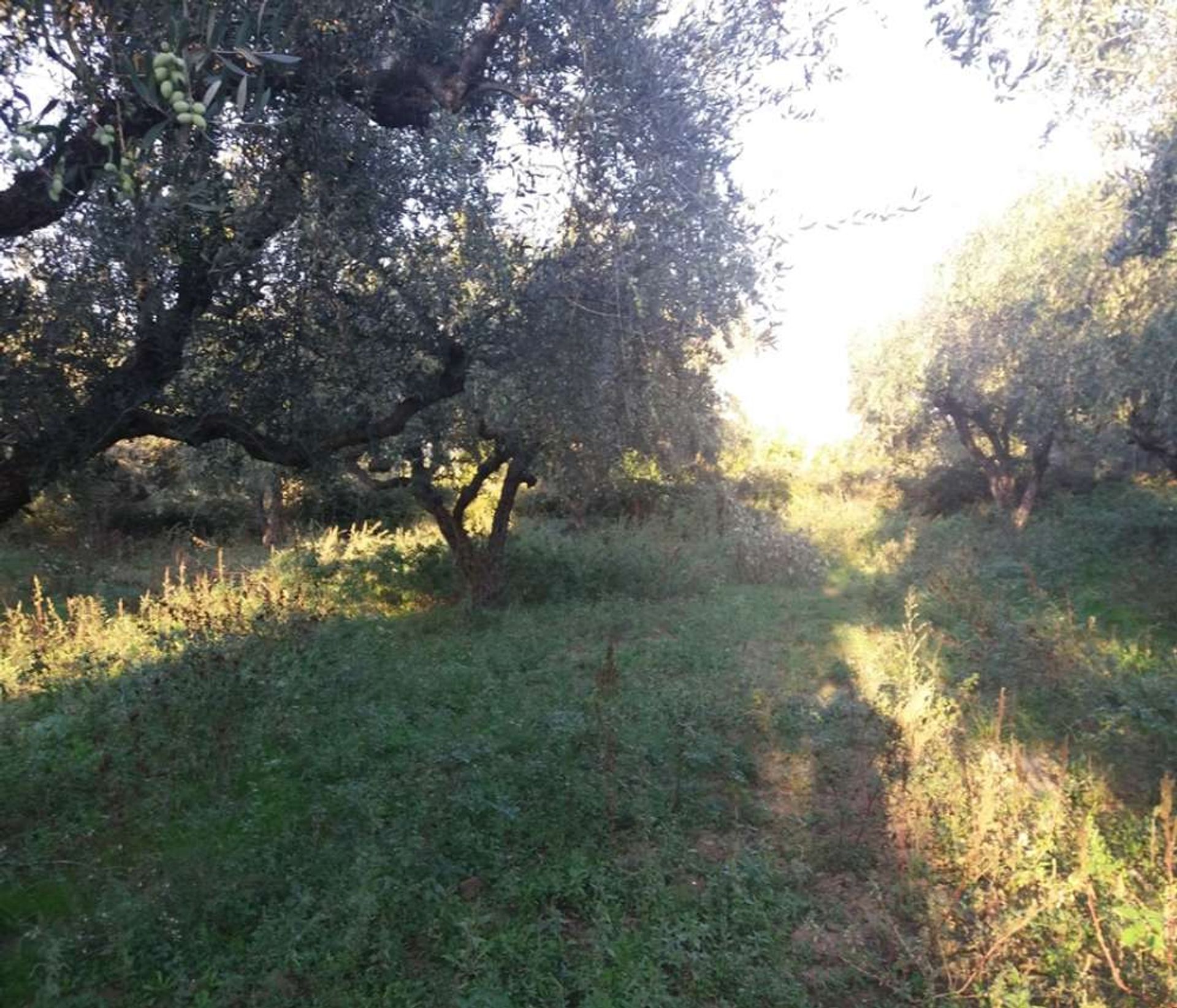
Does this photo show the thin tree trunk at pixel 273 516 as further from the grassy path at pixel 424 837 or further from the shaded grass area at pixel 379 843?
the shaded grass area at pixel 379 843

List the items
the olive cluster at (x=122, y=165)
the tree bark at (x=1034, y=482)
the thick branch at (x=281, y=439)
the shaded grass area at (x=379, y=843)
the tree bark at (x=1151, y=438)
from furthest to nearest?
the tree bark at (x=1034, y=482) → the tree bark at (x=1151, y=438) → the thick branch at (x=281, y=439) → the shaded grass area at (x=379, y=843) → the olive cluster at (x=122, y=165)

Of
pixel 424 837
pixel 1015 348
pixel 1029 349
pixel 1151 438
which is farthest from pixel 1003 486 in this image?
pixel 424 837

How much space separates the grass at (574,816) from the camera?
3986mm

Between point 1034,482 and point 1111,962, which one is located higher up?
point 1034,482

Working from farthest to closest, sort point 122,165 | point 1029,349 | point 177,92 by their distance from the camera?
point 1029,349, point 122,165, point 177,92

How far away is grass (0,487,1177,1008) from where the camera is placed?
399 cm

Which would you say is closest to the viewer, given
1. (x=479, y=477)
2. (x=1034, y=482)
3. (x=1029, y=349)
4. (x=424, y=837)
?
(x=424, y=837)

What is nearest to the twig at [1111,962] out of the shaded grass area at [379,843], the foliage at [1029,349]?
the shaded grass area at [379,843]

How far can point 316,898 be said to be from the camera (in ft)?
14.1

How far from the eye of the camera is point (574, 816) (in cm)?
529

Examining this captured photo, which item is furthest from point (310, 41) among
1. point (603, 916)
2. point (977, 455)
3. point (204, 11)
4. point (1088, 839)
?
point (977, 455)

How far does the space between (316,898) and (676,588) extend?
979 centimetres

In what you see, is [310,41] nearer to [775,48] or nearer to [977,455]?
[775,48]

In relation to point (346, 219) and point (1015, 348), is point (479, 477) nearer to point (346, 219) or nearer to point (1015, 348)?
point (346, 219)
